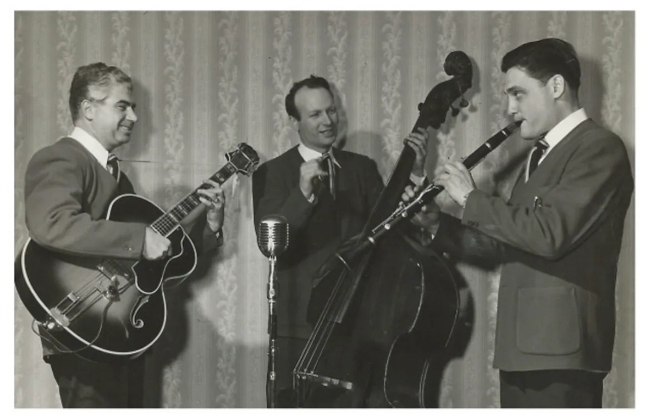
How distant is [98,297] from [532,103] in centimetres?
172

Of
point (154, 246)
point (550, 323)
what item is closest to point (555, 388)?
point (550, 323)

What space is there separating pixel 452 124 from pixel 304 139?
566 millimetres

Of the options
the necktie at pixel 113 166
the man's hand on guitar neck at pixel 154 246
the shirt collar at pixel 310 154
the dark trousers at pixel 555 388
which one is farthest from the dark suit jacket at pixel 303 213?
the dark trousers at pixel 555 388

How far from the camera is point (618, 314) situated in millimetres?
2891

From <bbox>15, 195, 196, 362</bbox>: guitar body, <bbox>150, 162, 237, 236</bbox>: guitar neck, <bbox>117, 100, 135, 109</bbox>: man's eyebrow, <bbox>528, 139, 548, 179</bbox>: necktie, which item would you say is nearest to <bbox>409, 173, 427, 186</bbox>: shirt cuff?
<bbox>528, 139, 548, 179</bbox>: necktie

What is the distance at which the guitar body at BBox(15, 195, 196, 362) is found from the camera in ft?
9.06

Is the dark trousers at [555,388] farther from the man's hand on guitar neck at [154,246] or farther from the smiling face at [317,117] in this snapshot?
the man's hand on guitar neck at [154,246]

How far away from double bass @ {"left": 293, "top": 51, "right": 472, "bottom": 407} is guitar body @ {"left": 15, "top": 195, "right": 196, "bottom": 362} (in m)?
0.58

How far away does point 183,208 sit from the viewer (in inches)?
114

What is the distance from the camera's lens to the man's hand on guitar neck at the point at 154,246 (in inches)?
111

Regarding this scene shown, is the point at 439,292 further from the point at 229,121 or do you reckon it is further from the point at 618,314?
the point at 229,121

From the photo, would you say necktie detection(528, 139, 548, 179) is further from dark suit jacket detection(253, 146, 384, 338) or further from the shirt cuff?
dark suit jacket detection(253, 146, 384, 338)

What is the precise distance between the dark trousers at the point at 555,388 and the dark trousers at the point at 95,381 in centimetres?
138
